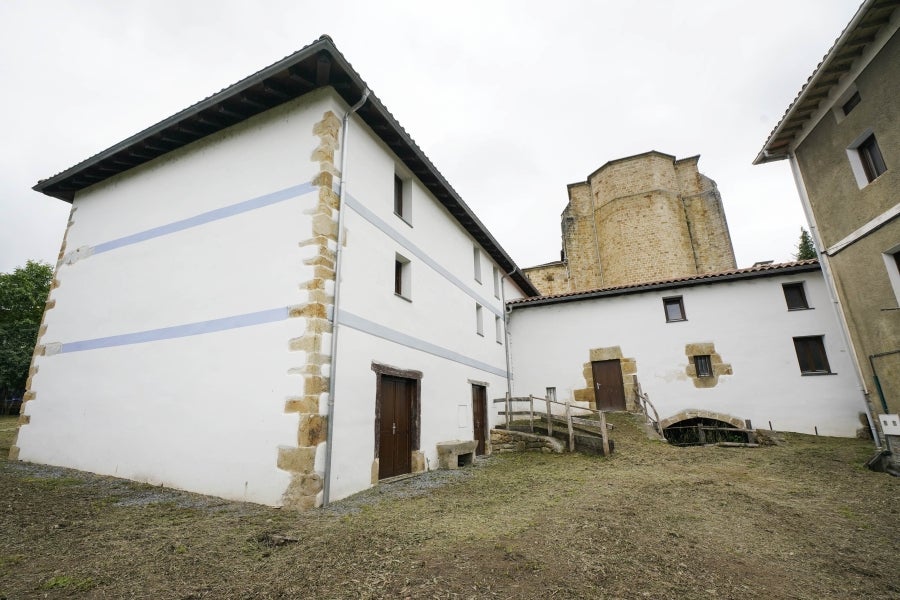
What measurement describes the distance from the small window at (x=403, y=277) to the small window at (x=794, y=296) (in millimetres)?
12167

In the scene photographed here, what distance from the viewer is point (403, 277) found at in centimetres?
915

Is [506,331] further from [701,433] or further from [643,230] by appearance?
[643,230]

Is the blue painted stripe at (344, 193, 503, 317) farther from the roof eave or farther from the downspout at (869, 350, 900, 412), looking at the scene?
the downspout at (869, 350, 900, 412)

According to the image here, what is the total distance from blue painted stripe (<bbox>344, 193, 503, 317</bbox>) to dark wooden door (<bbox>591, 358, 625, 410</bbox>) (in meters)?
5.02

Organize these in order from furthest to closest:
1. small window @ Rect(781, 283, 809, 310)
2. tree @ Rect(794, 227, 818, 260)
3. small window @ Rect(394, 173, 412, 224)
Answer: tree @ Rect(794, 227, 818, 260)
small window @ Rect(781, 283, 809, 310)
small window @ Rect(394, 173, 412, 224)

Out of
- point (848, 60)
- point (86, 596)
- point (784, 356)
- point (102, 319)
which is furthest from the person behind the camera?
point (784, 356)

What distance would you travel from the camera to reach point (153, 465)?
262 inches

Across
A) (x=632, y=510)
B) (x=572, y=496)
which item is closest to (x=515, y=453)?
(x=572, y=496)

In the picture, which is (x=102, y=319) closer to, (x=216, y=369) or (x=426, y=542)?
(x=216, y=369)

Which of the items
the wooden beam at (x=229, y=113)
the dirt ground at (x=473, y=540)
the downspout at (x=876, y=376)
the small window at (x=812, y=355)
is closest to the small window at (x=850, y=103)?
the downspout at (x=876, y=376)

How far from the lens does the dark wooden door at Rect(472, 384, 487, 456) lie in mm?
11711

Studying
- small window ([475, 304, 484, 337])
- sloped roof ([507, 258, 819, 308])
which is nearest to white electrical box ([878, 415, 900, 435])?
sloped roof ([507, 258, 819, 308])

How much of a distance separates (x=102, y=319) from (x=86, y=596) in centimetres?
688

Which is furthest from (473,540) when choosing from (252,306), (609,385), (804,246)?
(804,246)
